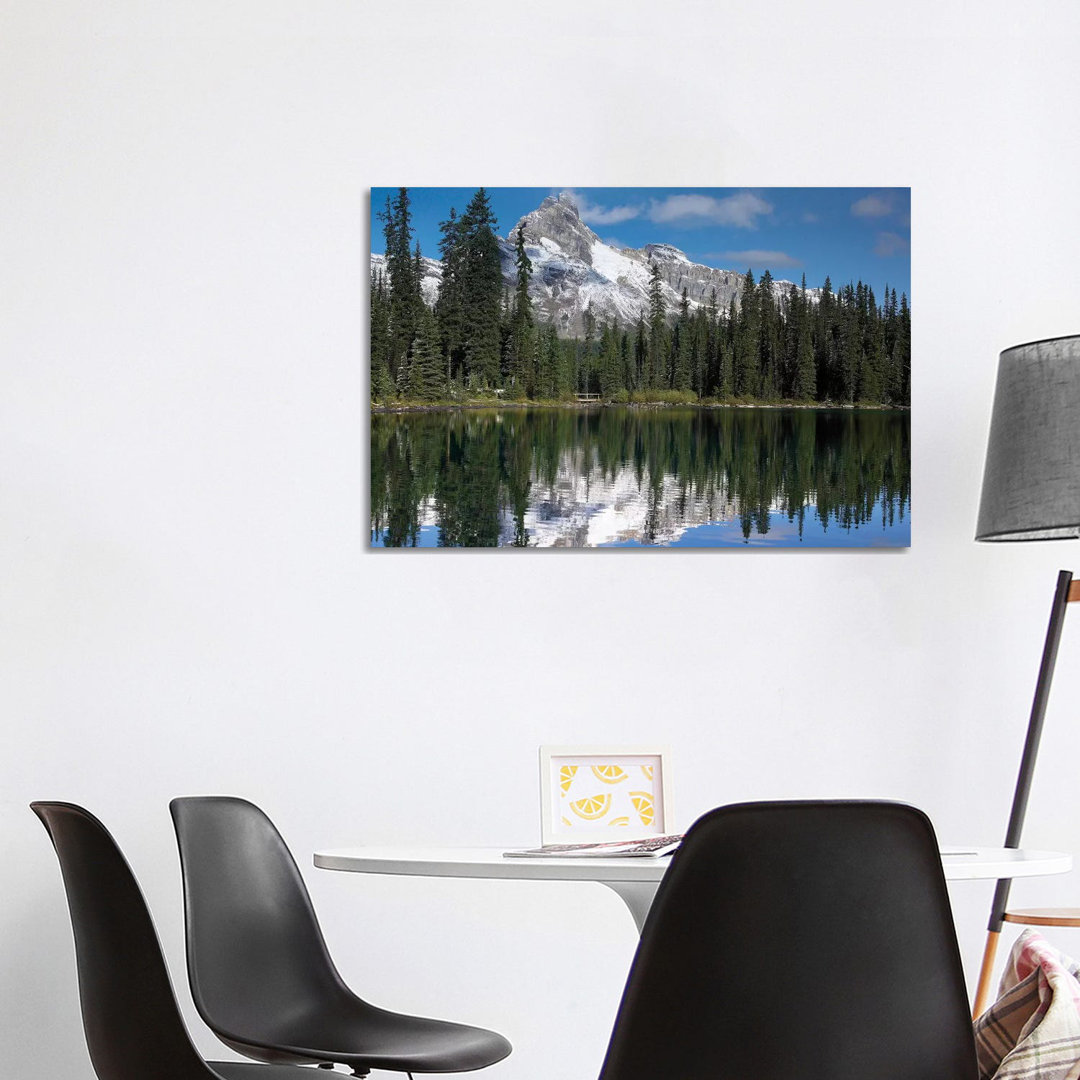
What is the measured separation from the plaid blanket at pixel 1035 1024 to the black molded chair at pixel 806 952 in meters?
0.13

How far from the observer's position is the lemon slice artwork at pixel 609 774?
2.08m

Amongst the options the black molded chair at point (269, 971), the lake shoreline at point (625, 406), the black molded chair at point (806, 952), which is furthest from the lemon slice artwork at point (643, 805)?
the lake shoreline at point (625, 406)

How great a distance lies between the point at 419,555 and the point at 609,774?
3.22 ft

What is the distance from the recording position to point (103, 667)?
2.89 m

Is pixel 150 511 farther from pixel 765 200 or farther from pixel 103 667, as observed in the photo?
pixel 765 200

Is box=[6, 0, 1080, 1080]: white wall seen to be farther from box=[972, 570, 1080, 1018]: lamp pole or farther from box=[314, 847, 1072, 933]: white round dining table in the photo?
box=[314, 847, 1072, 933]: white round dining table

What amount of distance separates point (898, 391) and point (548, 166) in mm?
964

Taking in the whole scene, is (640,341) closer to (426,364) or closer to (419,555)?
(426,364)

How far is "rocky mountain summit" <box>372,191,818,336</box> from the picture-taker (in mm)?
2980

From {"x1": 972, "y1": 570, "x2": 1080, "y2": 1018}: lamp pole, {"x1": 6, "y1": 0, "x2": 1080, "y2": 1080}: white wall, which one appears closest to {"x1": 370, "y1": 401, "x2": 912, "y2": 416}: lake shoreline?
{"x1": 6, "y1": 0, "x2": 1080, "y2": 1080}: white wall

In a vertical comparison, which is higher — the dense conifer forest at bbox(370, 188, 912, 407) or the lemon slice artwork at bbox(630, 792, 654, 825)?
the dense conifer forest at bbox(370, 188, 912, 407)

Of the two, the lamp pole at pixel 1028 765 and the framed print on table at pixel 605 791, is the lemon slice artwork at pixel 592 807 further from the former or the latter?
the lamp pole at pixel 1028 765

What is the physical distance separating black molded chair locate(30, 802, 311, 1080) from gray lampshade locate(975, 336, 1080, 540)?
5.68ft

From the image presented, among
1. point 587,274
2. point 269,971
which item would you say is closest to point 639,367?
point 587,274
